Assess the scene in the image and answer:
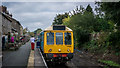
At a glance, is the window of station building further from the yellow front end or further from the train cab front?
the train cab front

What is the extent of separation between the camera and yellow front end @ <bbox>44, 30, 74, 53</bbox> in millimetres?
10578

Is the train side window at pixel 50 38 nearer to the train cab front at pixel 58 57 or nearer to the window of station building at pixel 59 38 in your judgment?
the window of station building at pixel 59 38

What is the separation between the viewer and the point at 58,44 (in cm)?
1074

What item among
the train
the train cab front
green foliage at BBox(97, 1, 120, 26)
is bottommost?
the train cab front

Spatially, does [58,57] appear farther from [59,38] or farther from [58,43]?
[59,38]

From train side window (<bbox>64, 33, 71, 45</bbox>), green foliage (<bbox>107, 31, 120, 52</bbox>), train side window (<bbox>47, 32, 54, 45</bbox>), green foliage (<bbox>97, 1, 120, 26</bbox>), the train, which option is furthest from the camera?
green foliage (<bbox>107, 31, 120, 52</bbox>)

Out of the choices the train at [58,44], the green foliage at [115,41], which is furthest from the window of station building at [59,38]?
the green foliage at [115,41]

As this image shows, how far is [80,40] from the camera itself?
22594mm

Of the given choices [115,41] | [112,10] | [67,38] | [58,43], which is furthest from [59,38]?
[115,41]

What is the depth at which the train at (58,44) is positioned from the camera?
34.4ft

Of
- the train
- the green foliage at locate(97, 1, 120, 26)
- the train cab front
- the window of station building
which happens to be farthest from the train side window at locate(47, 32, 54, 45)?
the green foliage at locate(97, 1, 120, 26)

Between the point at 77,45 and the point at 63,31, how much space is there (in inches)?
504

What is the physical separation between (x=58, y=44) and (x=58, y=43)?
8 cm

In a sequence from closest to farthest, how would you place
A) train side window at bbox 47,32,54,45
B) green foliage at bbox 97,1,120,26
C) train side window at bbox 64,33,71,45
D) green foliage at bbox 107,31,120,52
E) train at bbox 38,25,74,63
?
train at bbox 38,25,74,63
train side window at bbox 47,32,54,45
train side window at bbox 64,33,71,45
green foliage at bbox 97,1,120,26
green foliage at bbox 107,31,120,52
